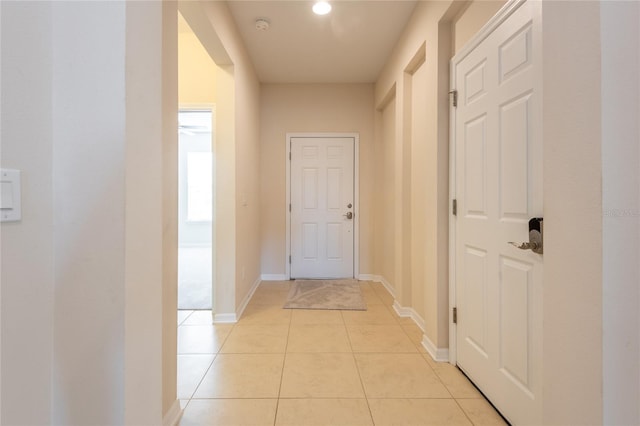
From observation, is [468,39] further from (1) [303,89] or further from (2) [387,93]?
(1) [303,89]

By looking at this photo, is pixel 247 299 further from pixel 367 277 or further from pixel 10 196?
pixel 10 196

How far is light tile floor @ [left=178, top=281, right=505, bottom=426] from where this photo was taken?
1489mm

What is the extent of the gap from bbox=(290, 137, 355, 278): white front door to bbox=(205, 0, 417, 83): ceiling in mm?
907

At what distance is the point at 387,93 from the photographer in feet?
11.4

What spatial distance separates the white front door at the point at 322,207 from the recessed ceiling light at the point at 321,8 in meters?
1.79

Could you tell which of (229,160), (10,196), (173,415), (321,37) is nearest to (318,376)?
(173,415)

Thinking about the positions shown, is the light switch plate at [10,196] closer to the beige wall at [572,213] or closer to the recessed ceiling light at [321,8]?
the beige wall at [572,213]

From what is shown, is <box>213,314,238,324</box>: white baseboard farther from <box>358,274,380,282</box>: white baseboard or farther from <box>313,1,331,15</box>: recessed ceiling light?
<box>313,1,331,15</box>: recessed ceiling light

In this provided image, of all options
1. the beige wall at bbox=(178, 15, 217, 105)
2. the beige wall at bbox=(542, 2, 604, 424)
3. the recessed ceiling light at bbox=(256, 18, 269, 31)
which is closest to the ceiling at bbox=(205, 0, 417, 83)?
the recessed ceiling light at bbox=(256, 18, 269, 31)

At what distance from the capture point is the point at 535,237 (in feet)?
3.99

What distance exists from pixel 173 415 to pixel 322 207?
3123mm

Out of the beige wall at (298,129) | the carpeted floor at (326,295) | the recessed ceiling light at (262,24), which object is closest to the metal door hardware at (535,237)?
the carpeted floor at (326,295)

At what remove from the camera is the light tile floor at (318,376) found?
149 cm

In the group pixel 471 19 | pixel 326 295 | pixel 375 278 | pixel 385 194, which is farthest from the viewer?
pixel 375 278
